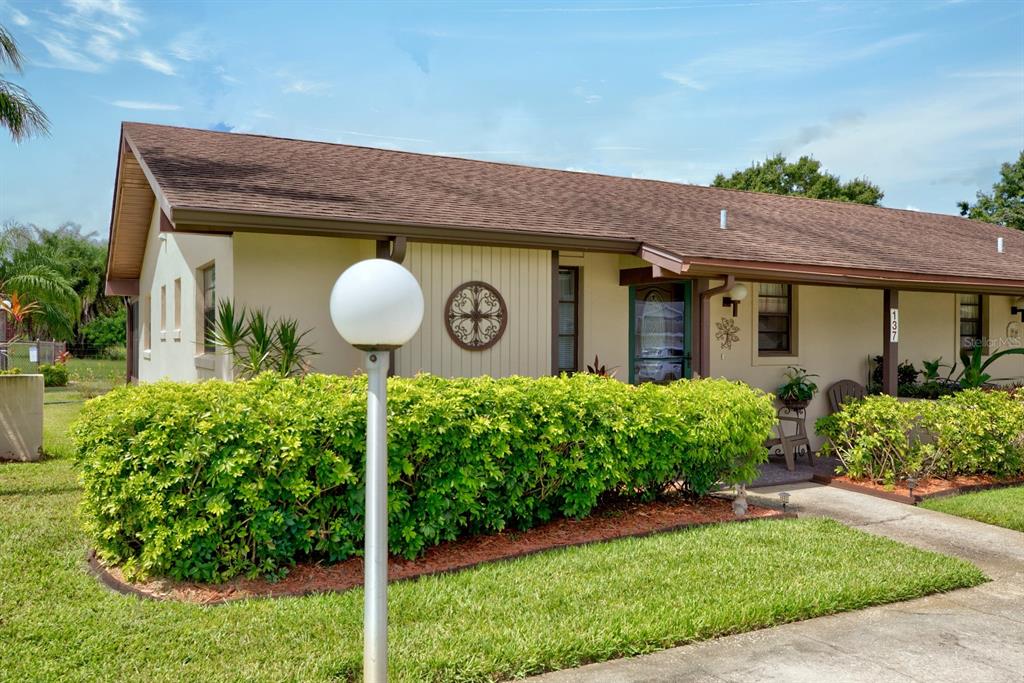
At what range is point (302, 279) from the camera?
848 cm

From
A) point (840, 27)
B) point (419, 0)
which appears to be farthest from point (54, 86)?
point (840, 27)

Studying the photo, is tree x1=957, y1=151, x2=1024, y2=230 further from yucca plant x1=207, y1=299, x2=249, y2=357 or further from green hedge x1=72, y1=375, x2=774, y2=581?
yucca plant x1=207, y1=299, x2=249, y2=357

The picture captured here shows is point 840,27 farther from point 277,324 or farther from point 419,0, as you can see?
point 277,324

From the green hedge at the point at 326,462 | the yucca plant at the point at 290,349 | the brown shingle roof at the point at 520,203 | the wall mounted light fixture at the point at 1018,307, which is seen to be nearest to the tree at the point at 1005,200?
the wall mounted light fixture at the point at 1018,307

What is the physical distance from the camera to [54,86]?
872 inches

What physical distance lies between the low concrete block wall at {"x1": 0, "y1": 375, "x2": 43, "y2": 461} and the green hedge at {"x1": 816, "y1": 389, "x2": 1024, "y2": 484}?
10379 millimetres

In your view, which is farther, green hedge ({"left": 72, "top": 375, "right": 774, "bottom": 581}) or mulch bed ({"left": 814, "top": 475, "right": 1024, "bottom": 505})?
mulch bed ({"left": 814, "top": 475, "right": 1024, "bottom": 505})

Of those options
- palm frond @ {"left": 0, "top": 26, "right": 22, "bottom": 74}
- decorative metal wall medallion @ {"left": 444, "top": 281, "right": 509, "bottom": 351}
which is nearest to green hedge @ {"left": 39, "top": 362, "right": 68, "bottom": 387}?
palm frond @ {"left": 0, "top": 26, "right": 22, "bottom": 74}

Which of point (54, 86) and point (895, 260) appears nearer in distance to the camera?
point (895, 260)

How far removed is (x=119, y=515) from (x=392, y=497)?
1842mm

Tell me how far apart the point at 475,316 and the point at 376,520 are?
5874mm

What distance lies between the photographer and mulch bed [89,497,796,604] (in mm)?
5012

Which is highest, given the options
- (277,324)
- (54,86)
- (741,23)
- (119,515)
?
(54,86)

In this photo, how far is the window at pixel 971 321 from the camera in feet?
47.1
